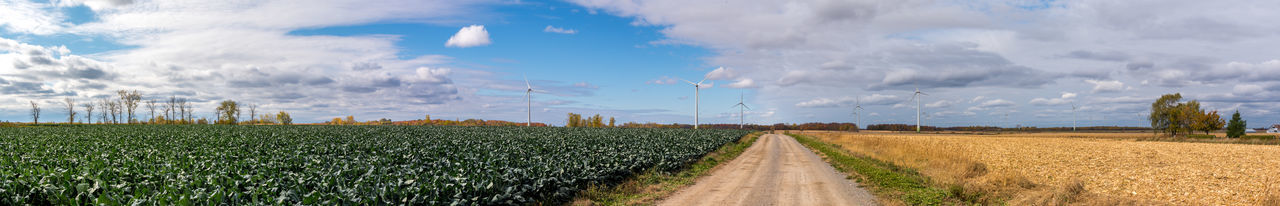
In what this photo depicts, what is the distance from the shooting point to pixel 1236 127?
86.0 m

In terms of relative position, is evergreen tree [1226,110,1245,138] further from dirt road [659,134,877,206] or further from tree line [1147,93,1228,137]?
dirt road [659,134,877,206]

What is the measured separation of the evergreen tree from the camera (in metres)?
85.8

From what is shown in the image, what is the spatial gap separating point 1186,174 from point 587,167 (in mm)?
23411

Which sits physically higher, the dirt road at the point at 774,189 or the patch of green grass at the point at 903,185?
the patch of green grass at the point at 903,185

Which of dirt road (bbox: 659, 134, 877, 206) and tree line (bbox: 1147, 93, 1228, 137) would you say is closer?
dirt road (bbox: 659, 134, 877, 206)

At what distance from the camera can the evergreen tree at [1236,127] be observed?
8575 centimetres

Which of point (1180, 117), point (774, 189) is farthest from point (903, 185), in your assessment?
point (1180, 117)

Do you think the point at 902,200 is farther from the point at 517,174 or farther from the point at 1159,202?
the point at 517,174

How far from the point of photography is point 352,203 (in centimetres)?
1066

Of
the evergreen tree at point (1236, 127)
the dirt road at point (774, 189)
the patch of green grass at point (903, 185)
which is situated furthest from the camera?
the evergreen tree at point (1236, 127)

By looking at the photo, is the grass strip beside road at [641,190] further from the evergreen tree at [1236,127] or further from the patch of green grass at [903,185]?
the evergreen tree at [1236,127]

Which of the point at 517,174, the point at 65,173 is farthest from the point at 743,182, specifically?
the point at 65,173

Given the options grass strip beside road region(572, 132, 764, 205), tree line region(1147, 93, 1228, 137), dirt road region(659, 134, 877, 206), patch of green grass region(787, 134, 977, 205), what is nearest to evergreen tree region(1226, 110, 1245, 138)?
tree line region(1147, 93, 1228, 137)

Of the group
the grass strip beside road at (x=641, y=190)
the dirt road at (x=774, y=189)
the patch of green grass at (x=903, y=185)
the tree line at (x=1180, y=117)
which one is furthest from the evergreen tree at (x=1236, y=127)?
the grass strip beside road at (x=641, y=190)
